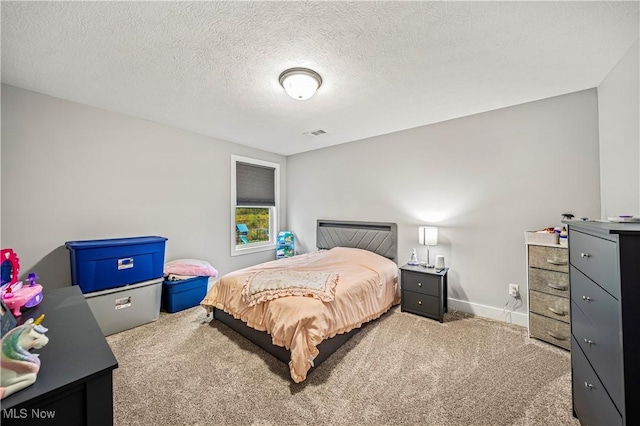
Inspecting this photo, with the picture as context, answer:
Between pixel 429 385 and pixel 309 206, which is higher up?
pixel 309 206

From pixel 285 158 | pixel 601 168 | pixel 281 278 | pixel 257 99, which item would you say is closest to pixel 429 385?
pixel 281 278

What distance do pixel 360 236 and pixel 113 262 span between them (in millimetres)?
3187

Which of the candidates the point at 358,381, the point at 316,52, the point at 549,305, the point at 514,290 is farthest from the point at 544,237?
the point at 316,52

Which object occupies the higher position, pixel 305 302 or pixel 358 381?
pixel 305 302

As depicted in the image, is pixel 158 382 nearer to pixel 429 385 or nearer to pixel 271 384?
pixel 271 384

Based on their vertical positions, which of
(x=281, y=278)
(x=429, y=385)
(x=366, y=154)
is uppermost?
(x=366, y=154)

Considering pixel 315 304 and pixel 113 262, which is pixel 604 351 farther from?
pixel 113 262

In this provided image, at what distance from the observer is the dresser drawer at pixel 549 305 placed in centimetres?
226

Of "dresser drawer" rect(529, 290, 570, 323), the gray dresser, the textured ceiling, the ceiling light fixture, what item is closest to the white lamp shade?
"dresser drawer" rect(529, 290, 570, 323)

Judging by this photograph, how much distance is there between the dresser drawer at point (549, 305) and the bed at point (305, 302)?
1437mm

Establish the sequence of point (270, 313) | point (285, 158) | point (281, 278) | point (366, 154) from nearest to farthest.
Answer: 1. point (270, 313)
2. point (281, 278)
3. point (366, 154)
4. point (285, 158)

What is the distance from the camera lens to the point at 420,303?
3031 mm

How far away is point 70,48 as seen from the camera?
1.82 metres

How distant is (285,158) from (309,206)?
46.9 inches
